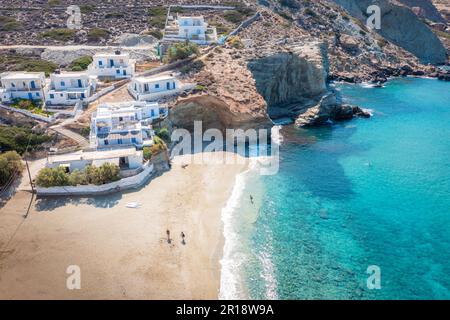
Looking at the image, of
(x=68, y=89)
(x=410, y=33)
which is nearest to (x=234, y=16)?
(x=68, y=89)

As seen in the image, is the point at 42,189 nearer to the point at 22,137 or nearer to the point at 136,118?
the point at 22,137

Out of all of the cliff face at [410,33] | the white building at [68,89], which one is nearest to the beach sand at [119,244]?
the white building at [68,89]

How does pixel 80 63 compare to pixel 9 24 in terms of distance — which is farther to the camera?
pixel 9 24

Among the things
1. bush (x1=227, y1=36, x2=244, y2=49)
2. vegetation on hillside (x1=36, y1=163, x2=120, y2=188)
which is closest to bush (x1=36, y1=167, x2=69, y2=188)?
vegetation on hillside (x1=36, y1=163, x2=120, y2=188)

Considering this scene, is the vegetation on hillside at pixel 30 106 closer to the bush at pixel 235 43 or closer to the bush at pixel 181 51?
the bush at pixel 181 51

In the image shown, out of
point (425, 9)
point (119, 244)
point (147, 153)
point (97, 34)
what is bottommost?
point (119, 244)

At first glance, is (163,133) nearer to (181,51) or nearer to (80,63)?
(181,51)
